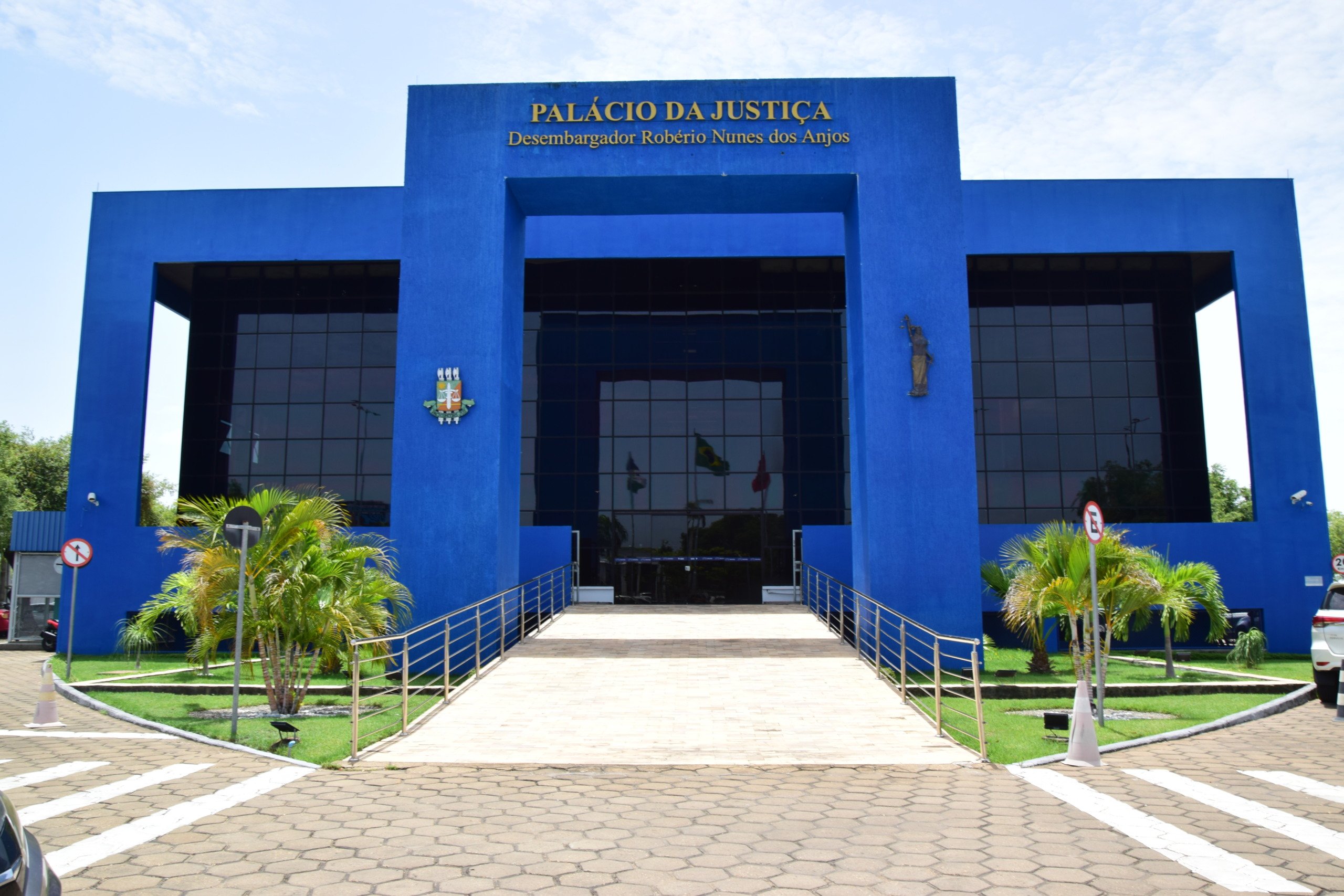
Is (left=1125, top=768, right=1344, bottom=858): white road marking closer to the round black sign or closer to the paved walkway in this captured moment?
the paved walkway

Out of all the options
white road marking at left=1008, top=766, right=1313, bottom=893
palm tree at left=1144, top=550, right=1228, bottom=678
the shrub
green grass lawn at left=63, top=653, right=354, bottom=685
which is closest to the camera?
white road marking at left=1008, top=766, right=1313, bottom=893

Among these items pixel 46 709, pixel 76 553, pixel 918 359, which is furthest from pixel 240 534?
pixel 918 359

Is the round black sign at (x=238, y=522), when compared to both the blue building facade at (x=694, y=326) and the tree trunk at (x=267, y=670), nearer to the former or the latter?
the tree trunk at (x=267, y=670)

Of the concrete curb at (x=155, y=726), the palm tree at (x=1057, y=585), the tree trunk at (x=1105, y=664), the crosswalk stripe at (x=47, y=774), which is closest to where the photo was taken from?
the crosswalk stripe at (x=47, y=774)

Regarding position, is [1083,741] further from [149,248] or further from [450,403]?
[149,248]

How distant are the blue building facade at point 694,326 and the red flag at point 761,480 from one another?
70 mm

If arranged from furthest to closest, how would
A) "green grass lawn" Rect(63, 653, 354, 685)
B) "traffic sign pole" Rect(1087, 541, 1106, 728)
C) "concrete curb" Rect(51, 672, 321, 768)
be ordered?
"green grass lawn" Rect(63, 653, 354, 685)
"traffic sign pole" Rect(1087, 541, 1106, 728)
"concrete curb" Rect(51, 672, 321, 768)

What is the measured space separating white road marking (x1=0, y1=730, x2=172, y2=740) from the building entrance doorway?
1689 centimetres

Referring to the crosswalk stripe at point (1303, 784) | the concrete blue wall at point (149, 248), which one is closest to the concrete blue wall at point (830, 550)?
the concrete blue wall at point (149, 248)

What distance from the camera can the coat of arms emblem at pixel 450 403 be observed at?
57.5ft

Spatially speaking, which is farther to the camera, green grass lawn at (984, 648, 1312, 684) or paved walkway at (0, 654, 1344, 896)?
green grass lawn at (984, 648, 1312, 684)

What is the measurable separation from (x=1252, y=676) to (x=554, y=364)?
19585mm

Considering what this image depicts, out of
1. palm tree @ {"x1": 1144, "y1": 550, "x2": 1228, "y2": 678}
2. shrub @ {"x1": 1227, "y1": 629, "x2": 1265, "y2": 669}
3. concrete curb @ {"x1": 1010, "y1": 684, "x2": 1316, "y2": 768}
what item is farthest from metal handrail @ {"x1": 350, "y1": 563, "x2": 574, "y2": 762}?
shrub @ {"x1": 1227, "y1": 629, "x2": 1265, "y2": 669}

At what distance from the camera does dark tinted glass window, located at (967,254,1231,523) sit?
2922 centimetres
